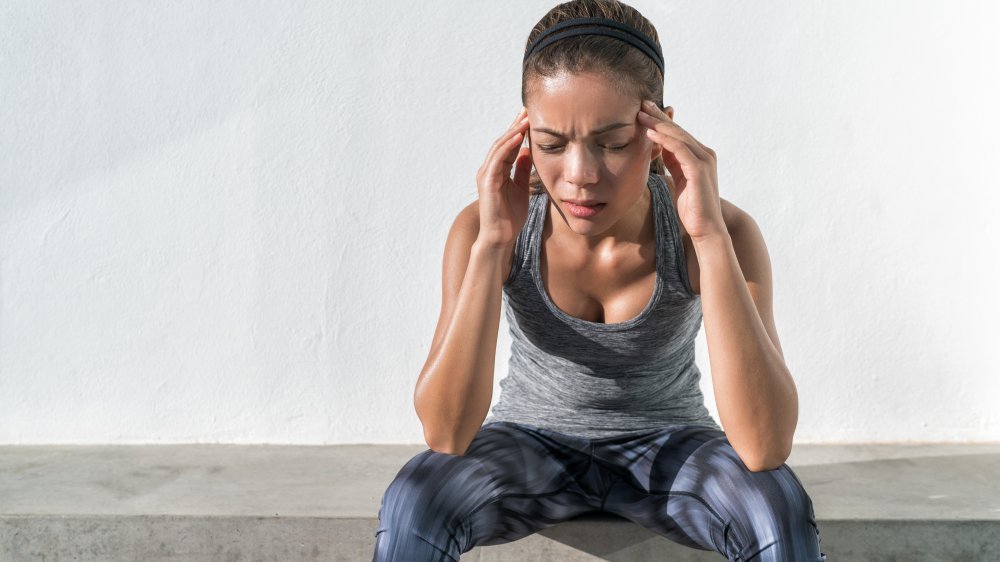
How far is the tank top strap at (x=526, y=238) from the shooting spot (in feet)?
6.40

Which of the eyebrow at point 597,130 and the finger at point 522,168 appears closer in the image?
the eyebrow at point 597,130

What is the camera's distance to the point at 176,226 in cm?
281

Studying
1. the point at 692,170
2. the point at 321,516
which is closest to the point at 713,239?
the point at 692,170

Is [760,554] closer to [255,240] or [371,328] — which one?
[371,328]

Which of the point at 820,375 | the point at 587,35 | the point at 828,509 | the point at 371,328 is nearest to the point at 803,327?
the point at 820,375

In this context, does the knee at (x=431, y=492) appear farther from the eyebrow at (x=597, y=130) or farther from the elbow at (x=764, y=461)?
the eyebrow at (x=597, y=130)

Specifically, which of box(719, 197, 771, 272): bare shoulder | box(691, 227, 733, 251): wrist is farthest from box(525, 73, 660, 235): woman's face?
box(719, 197, 771, 272): bare shoulder

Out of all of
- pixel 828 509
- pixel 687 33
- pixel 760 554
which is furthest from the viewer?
pixel 687 33

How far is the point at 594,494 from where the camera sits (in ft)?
6.23

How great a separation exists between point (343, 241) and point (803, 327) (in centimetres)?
127

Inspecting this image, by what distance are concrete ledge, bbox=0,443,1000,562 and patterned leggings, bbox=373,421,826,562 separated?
14cm

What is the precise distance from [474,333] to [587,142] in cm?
38

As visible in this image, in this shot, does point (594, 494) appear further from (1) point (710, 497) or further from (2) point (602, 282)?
(2) point (602, 282)

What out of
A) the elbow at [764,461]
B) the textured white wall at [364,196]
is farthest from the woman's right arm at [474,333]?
the textured white wall at [364,196]
